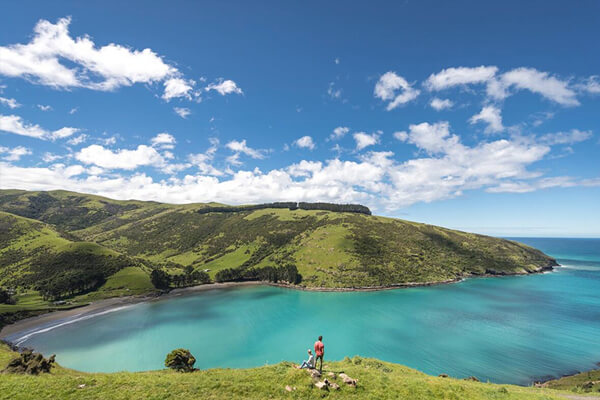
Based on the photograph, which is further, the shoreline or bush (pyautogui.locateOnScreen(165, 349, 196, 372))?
the shoreline

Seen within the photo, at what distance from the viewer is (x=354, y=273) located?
142875 millimetres

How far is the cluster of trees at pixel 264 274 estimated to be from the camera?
492 ft

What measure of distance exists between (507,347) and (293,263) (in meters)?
124

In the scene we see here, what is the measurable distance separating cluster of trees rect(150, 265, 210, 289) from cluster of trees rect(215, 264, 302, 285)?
10470 millimetres

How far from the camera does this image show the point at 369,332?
230 ft

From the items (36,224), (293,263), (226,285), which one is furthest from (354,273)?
(36,224)

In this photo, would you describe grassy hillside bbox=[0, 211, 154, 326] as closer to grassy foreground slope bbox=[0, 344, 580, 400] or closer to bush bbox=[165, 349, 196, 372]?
bush bbox=[165, 349, 196, 372]

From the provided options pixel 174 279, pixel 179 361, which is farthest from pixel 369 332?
pixel 174 279

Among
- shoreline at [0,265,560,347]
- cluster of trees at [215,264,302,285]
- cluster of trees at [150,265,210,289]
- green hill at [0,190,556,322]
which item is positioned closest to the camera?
shoreline at [0,265,560,347]

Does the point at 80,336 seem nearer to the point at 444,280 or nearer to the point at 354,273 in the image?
the point at 354,273

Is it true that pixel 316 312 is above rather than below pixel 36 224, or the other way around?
below

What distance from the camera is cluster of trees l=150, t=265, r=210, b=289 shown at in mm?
139025

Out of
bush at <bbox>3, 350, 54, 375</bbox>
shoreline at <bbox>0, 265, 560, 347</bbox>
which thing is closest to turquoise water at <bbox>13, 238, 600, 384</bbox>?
shoreline at <bbox>0, 265, 560, 347</bbox>

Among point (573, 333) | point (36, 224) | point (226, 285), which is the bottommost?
point (226, 285)
